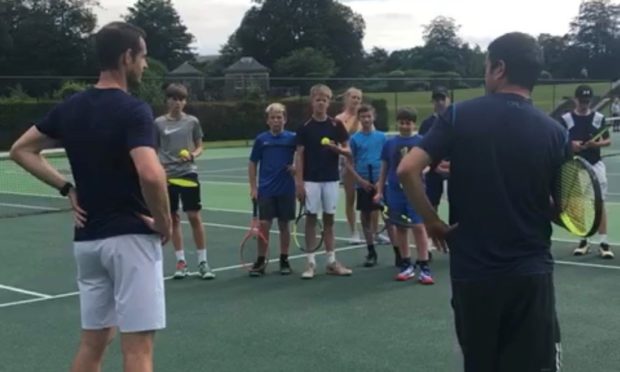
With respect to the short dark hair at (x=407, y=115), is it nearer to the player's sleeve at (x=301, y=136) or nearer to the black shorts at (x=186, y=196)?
the player's sleeve at (x=301, y=136)

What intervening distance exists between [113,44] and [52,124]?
0.47 m

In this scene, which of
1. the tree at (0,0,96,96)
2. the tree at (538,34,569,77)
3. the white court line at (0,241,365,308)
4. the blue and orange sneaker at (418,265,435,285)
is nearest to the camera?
the white court line at (0,241,365,308)

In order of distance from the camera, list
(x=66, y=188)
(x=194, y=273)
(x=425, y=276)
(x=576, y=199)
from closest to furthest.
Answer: (x=576, y=199) < (x=66, y=188) < (x=425, y=276) < (x=194, y=273)

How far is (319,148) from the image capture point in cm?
874

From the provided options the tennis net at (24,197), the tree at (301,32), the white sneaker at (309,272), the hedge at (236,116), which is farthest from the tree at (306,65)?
the white sneaker at (309,272)

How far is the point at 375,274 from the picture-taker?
8.91 metres

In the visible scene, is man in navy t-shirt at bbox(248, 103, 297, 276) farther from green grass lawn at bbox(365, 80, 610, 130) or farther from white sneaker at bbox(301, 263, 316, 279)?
green grass lawn at bbox(365, 80, 610, 130)

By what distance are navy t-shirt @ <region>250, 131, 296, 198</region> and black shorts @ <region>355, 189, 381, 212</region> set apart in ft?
3.53

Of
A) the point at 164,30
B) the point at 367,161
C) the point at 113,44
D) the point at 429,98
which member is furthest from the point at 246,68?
the point at 113,44

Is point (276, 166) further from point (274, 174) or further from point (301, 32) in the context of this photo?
point (301, 32)

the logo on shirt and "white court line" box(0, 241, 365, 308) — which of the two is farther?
the logo on shirt

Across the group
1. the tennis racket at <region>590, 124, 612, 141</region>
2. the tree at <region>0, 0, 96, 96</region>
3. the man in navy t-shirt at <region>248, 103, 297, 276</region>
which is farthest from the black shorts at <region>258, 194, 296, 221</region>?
the tree at <region>0, 0, 96, 96</region>

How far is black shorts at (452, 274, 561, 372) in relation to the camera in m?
3.52

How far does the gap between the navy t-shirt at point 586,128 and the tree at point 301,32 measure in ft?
269
